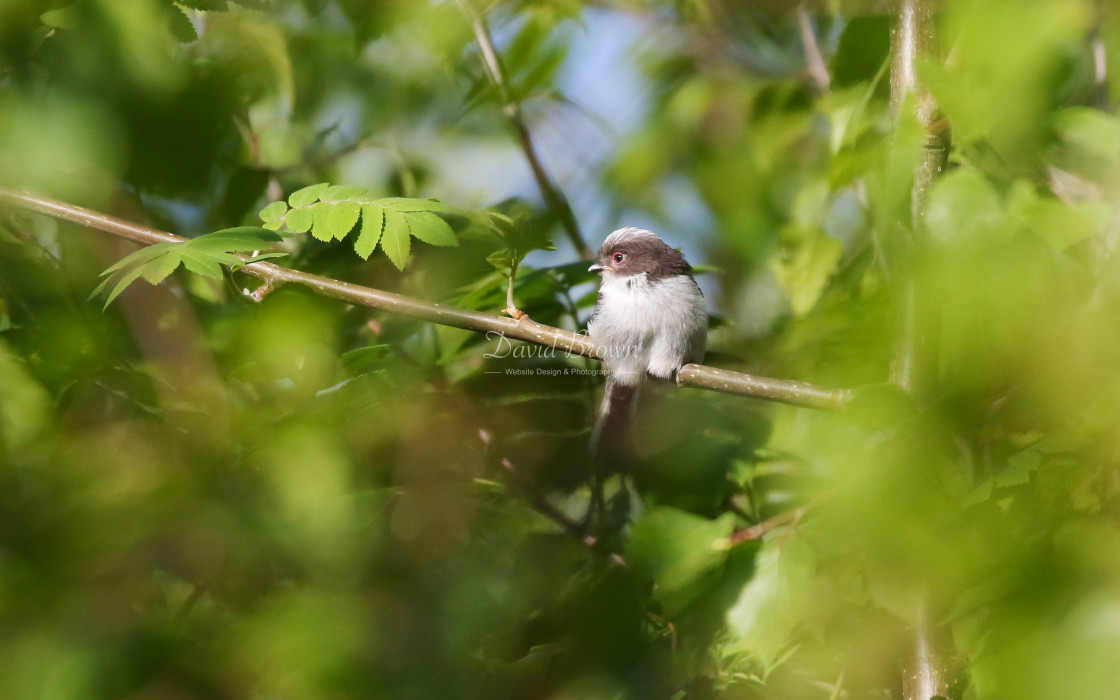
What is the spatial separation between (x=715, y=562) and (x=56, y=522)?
202 centimetres

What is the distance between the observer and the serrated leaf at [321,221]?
Result: 2135mm

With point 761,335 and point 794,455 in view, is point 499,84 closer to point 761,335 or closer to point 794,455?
point 761,335

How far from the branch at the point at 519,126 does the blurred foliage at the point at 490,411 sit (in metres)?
0.07

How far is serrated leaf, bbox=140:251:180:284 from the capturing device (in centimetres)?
187

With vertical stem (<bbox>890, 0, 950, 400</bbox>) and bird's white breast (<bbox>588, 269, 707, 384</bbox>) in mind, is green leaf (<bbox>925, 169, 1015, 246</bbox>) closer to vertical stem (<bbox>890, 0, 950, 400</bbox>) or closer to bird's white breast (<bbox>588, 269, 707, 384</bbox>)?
vertical stem (<bbox>890, 0, 950, 400</bbox>)

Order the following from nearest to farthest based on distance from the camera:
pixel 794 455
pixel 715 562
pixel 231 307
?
pixel 715 562
pixel 794 455
pixel 231 307

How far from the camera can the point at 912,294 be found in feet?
4.47

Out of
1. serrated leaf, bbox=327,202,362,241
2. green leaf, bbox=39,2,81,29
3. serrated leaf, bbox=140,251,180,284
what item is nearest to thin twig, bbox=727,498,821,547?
serrated leaf, bbox=327,202,362,241

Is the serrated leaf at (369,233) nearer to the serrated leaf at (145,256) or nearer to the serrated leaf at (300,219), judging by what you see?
the serrated leaf at (300,219)

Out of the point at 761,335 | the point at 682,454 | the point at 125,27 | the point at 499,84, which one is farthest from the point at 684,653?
the point at 125,27

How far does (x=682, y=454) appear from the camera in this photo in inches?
113

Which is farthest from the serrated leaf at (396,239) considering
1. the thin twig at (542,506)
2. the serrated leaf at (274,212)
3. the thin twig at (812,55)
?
the thin twig at (812,55)

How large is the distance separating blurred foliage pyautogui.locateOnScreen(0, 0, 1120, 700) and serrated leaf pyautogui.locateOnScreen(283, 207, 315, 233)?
0.02 meters

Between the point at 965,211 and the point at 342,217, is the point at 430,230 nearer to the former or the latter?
the point at 342,217
